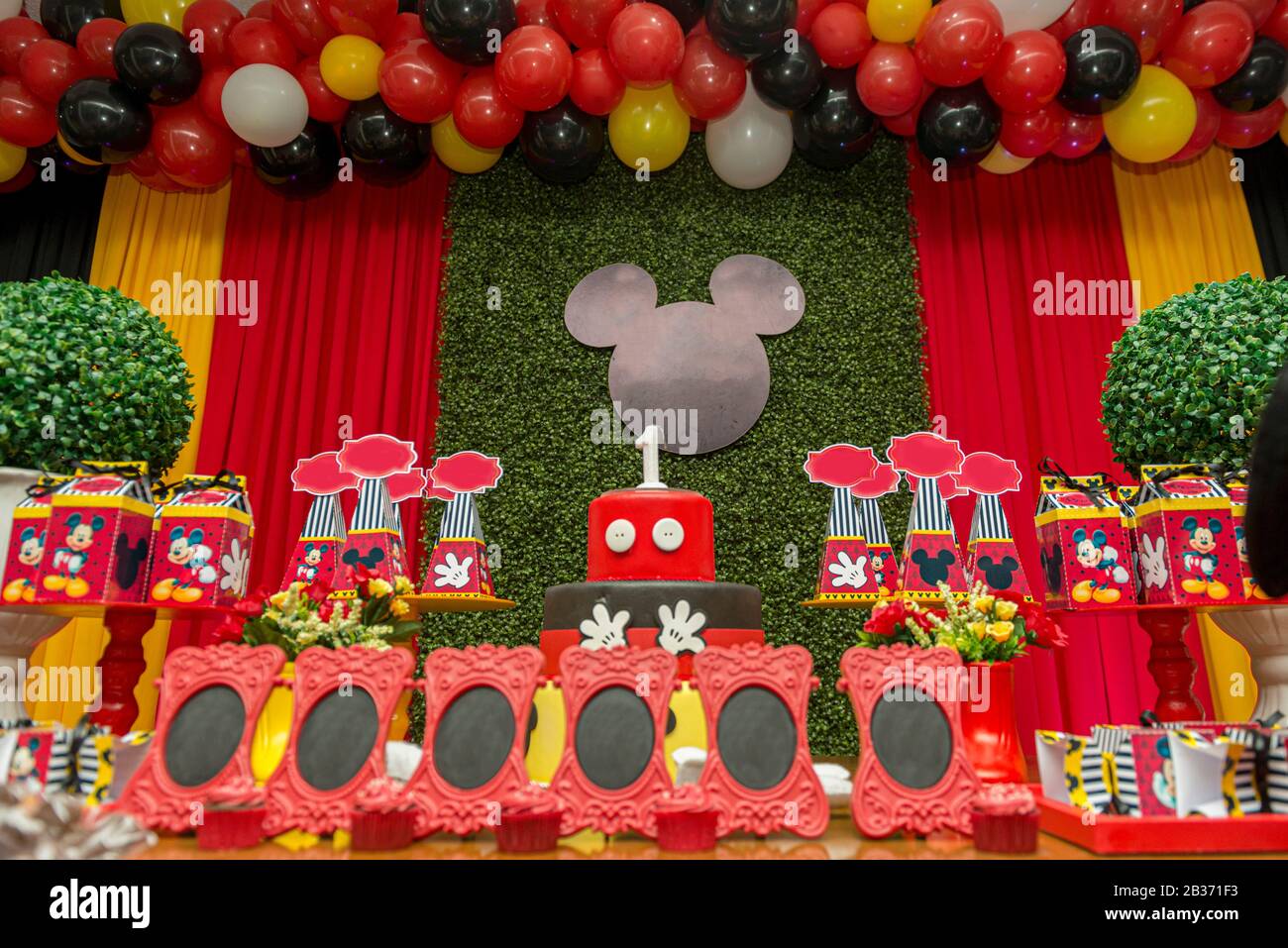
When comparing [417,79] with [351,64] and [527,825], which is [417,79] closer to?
[351,64]

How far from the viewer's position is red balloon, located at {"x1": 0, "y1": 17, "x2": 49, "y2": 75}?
3.63 m

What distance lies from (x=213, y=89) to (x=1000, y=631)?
3551mm

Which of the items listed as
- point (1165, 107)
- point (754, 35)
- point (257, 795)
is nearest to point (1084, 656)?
point (1165, 107)

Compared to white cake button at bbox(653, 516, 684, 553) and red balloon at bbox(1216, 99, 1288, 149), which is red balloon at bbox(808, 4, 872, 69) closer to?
red balloon at bbox(1216, 99, 1288, 149)

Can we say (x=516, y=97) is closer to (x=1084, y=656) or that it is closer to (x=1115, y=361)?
(x=1115, y=361)

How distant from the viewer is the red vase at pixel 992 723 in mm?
1735

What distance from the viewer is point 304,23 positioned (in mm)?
3520

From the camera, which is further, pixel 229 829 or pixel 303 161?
pixel 303 161

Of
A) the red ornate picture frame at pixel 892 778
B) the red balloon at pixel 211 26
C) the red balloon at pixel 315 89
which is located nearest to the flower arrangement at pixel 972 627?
the red ornate picture frame at pixel 892 778

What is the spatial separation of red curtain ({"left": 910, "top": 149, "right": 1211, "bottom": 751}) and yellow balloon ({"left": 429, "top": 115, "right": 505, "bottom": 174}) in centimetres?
202

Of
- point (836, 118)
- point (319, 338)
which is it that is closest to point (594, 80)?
point (836, 118)

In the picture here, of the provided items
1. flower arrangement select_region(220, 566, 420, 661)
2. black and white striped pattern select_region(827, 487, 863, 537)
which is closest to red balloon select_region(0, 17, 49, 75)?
flower arrangement select_region(220, 566, 420, 661)

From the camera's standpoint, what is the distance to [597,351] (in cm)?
411

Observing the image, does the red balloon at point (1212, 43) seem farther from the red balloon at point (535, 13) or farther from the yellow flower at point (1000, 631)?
the yellow flower at point (1000, 631)
